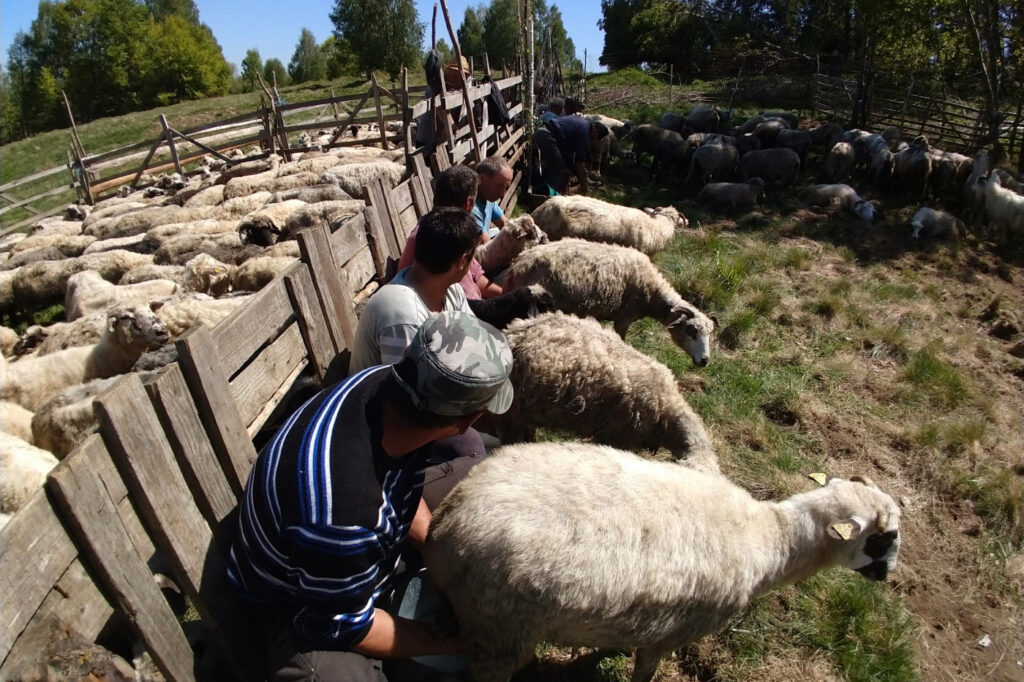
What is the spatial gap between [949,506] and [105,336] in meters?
7.56

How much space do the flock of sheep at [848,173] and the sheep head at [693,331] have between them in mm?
6974

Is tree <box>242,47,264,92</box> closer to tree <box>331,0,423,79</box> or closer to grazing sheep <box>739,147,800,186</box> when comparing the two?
tree <box>331,0,423,79</box>

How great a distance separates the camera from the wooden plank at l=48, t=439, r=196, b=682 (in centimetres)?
169

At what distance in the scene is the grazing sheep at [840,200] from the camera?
1080 centimetres

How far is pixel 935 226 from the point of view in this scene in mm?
9805

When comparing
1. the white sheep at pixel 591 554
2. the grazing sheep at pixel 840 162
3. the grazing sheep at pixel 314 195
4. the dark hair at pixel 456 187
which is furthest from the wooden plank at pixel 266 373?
the grazing sheep at pixel 840 162

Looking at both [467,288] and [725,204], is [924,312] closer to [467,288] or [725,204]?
[725,204]

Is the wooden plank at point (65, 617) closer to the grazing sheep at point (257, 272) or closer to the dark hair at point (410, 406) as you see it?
the dark hair at point (410, 406)

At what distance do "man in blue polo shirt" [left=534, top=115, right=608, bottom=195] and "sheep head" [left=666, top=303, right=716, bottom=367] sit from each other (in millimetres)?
6068

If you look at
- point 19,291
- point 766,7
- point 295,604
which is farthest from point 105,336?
point 766,7

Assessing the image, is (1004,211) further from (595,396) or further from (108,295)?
(108,295)

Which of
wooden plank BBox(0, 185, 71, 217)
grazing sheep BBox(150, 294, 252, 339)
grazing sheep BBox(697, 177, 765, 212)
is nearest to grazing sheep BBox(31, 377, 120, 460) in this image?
grazing sheep BBox(150, 294, 252, 339)

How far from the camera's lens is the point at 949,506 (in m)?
4.26

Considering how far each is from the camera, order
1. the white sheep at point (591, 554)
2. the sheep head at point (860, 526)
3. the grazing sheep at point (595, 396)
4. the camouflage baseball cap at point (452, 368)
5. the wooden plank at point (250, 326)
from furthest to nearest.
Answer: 1. the grazing sheep at point (595, 396)
2. the sheep head at point (860, 526)
3. the wooden plank at point (250, 326)
4. the white sheep at point (591, 554)
5. the camouflage baseball cap at point (452, 368)
